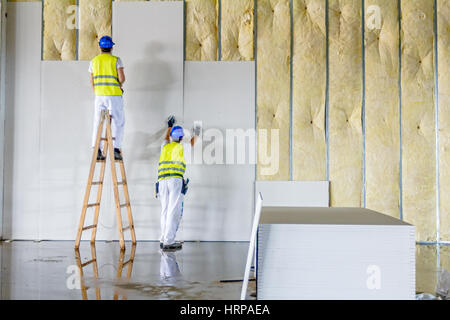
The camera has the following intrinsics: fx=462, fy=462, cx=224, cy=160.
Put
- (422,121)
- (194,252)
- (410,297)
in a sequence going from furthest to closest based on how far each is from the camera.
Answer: (422,121) < (194,252) < (410,297)

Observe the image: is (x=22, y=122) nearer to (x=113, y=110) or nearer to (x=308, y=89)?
(x=113, y=110)

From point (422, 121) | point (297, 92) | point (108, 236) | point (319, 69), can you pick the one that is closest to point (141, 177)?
point (108, 236)

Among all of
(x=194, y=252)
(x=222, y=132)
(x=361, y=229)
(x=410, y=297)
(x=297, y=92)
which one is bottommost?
(x=194, y=252)

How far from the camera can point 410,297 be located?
210 cm

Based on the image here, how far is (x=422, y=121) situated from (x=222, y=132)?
2598mm

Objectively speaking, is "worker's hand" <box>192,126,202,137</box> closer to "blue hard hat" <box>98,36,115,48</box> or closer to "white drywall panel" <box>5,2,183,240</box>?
"white drywall panel" <box>5,2,183,240</box>

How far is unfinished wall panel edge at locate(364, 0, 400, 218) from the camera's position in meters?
6.00

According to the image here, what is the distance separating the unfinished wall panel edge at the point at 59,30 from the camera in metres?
6.15

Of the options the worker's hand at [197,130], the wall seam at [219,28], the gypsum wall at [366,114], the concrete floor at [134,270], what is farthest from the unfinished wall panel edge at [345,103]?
the worker's hand at [197,130]

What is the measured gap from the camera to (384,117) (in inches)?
237

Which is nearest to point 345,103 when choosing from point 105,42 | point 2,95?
point 105,42

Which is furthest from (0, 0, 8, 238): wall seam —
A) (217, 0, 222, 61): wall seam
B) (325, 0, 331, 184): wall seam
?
(325, 0, 331, 184): wall seam

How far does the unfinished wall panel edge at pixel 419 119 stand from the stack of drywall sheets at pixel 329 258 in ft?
13.7
